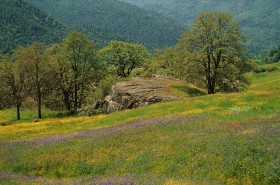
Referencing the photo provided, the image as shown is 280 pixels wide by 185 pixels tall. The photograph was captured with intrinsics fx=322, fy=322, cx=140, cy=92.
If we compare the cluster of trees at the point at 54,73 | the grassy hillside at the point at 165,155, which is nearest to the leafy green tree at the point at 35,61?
the cluster of trees at the point at 54,73

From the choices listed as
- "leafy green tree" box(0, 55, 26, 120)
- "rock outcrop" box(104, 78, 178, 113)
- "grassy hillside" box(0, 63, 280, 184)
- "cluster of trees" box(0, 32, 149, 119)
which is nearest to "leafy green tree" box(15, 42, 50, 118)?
"cluster of trees" box(0, 32, 149, 119)

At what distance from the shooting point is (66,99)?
6919 cm

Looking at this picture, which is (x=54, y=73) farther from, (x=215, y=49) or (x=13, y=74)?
(x=215, y=49)

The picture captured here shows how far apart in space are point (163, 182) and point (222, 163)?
336 centimetres

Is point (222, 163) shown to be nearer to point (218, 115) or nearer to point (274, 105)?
point (218, 115)

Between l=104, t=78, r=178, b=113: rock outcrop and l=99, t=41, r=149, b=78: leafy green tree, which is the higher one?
l=99, t=41, r=149, b=78: leafy green tree

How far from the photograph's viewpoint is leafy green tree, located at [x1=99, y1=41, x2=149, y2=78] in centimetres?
8214

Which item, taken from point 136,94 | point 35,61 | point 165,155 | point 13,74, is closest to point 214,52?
point 136,94

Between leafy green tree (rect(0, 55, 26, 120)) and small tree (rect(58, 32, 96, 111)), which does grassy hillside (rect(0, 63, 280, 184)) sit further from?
small tree (rect(58, 32, 96, 111))

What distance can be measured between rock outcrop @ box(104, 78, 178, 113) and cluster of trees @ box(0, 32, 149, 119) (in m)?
11.7

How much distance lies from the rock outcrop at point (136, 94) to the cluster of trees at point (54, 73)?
11.7m

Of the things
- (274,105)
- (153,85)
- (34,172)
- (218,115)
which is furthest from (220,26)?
(34,172)

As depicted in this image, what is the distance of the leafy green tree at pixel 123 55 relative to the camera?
8214 centimetres

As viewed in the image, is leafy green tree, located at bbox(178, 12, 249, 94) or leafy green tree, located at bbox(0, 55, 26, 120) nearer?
leafy green tree, located at bbox(178, 12, 249, 94)
